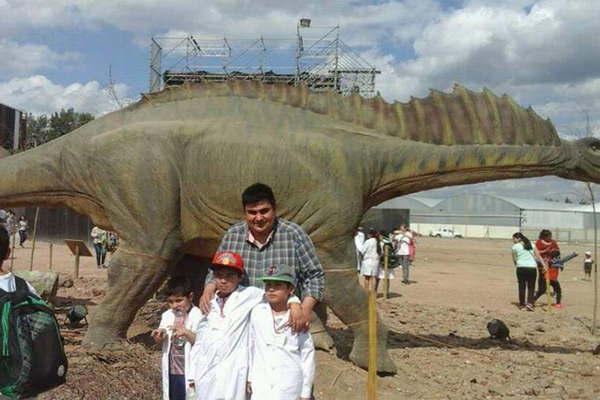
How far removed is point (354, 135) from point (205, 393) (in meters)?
3.23

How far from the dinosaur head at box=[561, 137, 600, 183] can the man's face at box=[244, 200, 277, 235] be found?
3819 mm

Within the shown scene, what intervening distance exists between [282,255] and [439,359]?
3.76 metres

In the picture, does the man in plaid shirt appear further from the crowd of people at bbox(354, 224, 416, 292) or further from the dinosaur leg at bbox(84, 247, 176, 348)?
the crowd of people at bbox(354, 224, 416, 292)

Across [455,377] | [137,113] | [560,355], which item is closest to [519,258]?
[560,355]

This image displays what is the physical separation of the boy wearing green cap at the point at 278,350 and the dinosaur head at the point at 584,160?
13.0 feet

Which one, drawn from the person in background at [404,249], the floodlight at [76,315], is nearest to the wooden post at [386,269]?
the person in background at [404,249]

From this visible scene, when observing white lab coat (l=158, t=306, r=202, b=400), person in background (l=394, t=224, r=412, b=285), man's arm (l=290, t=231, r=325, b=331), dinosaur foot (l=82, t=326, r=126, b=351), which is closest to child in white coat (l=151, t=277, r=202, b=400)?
white lab coat (l=158, t=306, r=202, b=400)

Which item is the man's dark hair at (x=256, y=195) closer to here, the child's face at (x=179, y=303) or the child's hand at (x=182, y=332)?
the child's hand at (x=182, y=332)

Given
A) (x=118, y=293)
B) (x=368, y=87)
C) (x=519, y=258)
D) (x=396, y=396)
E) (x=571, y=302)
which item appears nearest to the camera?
(x=396, y=396)

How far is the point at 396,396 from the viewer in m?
5.19

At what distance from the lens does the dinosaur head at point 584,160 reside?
237 inches

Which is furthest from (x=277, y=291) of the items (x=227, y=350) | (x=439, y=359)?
(x=439, y=359)

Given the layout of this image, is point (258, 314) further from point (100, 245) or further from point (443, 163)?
point (100, 245)

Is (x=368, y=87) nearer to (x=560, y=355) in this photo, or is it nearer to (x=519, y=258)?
(x=519, y=258)
